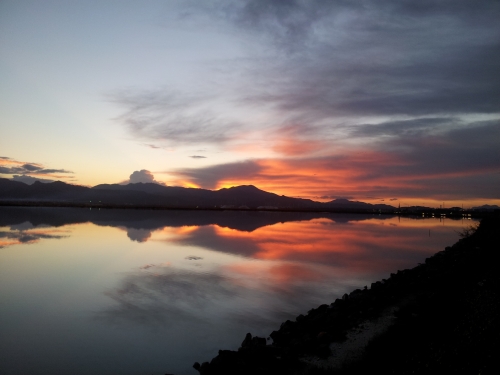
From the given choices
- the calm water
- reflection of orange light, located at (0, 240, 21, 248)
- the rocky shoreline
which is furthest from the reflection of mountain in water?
the rocky shoreline

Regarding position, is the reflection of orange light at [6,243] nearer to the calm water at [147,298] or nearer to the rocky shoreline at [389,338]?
the calm water at [147,298]

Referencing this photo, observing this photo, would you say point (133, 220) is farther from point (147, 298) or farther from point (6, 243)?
point (147, 298)

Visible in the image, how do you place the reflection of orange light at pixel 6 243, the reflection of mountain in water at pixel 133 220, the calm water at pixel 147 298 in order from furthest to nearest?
the reflection of mountain in water at pixel 133 220
the reflection of orange light at pixel 6 243
the calm water at pixel 147 298

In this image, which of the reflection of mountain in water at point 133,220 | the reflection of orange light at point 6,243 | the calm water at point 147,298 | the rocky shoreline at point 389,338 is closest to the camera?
the rocky shoreline at point 389,338

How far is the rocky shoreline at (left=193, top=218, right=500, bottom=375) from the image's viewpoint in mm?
5658

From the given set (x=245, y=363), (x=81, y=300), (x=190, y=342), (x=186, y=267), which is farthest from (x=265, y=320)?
(x=186, y=267)

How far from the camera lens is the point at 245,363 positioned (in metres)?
6.07

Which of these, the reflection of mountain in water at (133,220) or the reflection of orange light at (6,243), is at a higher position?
the reflection of mountain in water at (133,220)

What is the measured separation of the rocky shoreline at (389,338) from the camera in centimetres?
566

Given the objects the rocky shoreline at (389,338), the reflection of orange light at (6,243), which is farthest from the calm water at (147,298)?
the rocky shoreline at (389,338)

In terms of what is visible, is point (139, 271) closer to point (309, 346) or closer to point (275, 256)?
point (275, 256)

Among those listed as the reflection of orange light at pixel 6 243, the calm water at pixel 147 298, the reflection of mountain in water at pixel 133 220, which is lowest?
the calm water at pixel 147 298

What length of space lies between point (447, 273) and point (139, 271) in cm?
1188

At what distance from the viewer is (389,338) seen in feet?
22.6
